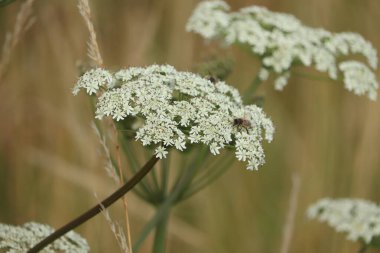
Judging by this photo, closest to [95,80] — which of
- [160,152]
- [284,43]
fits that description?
[160,152]

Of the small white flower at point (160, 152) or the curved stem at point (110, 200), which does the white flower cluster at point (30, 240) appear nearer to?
the curved stem at point (110, 200)

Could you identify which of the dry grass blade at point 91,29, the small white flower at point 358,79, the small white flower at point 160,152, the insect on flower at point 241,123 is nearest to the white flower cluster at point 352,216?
the small white flower at point 358,79

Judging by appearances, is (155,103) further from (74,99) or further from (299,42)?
(74,99)

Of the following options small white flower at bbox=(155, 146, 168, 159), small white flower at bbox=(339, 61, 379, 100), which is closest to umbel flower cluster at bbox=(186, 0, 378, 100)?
small white flower at bbox=(339, 61, 379, 100)

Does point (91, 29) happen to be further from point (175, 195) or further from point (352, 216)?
point (352, 216)

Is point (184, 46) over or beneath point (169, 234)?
over

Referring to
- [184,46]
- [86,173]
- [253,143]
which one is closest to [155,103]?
[253,143]
